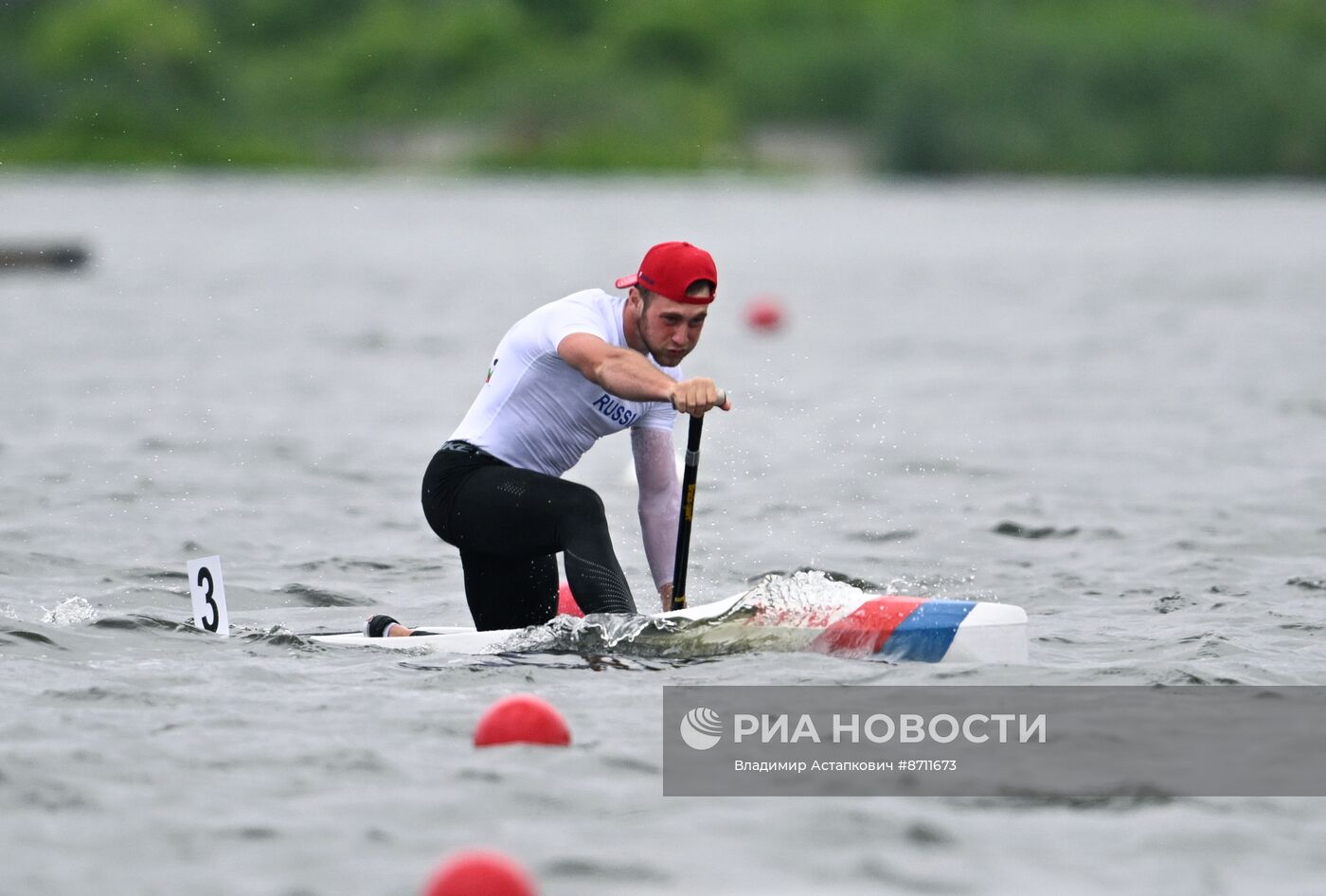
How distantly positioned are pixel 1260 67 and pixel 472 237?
61.5 meters

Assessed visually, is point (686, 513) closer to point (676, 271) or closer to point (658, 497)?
point (658, 497)

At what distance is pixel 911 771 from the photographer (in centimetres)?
635

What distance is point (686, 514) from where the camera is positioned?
7.84 m

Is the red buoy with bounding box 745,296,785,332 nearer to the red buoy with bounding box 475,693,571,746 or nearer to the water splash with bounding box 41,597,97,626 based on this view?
the water splash with bounding box 41,597,97,626

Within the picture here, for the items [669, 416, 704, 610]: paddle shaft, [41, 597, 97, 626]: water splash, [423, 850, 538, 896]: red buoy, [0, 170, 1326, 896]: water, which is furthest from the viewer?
[41, 597, 97, 626]: water splash

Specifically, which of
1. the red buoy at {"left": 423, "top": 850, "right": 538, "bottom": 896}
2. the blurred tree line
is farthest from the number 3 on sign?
the blurred tree line

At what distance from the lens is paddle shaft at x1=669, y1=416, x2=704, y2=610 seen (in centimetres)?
775

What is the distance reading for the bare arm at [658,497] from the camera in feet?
26.5

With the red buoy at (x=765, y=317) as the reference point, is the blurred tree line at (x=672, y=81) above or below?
above

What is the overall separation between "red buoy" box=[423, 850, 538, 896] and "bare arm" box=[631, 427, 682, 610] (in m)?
3.31

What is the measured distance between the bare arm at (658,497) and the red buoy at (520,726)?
1734 millimetres

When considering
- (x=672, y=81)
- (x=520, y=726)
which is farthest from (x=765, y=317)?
(x=672, y=81)

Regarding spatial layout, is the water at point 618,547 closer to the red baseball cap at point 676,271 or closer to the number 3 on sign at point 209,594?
the number 3 on sign at point 209,594

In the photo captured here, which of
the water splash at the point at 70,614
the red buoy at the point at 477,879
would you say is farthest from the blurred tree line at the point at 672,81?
the red buoy at the point at 477,879
